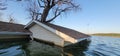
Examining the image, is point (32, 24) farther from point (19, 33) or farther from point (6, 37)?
point (6, 37)

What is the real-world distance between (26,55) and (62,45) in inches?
191

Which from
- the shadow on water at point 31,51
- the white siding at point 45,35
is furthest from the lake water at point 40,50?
the white siding at point 45,35

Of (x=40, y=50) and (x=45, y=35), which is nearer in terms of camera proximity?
(x=40, y=50)

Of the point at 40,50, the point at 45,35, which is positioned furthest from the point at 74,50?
the point at 45,35

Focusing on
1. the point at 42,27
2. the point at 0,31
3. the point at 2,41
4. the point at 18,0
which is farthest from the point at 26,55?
the point at 18,0

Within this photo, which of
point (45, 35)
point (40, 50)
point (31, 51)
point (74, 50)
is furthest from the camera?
point (45, 35)

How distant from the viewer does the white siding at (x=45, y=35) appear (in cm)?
1285

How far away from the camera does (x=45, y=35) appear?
14.0 meters

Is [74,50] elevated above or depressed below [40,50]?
below

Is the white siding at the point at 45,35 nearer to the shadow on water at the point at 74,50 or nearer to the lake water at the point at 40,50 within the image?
the lake water at the point at 40,50

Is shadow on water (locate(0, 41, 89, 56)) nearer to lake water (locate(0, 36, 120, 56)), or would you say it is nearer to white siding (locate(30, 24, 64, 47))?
lake water (locate(0, 36, 120, 56))

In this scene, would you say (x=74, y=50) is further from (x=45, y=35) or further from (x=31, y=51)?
(x=31, y=51)

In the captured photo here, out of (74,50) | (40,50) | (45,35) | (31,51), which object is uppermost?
(45,35)

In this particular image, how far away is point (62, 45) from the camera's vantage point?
12523mm
